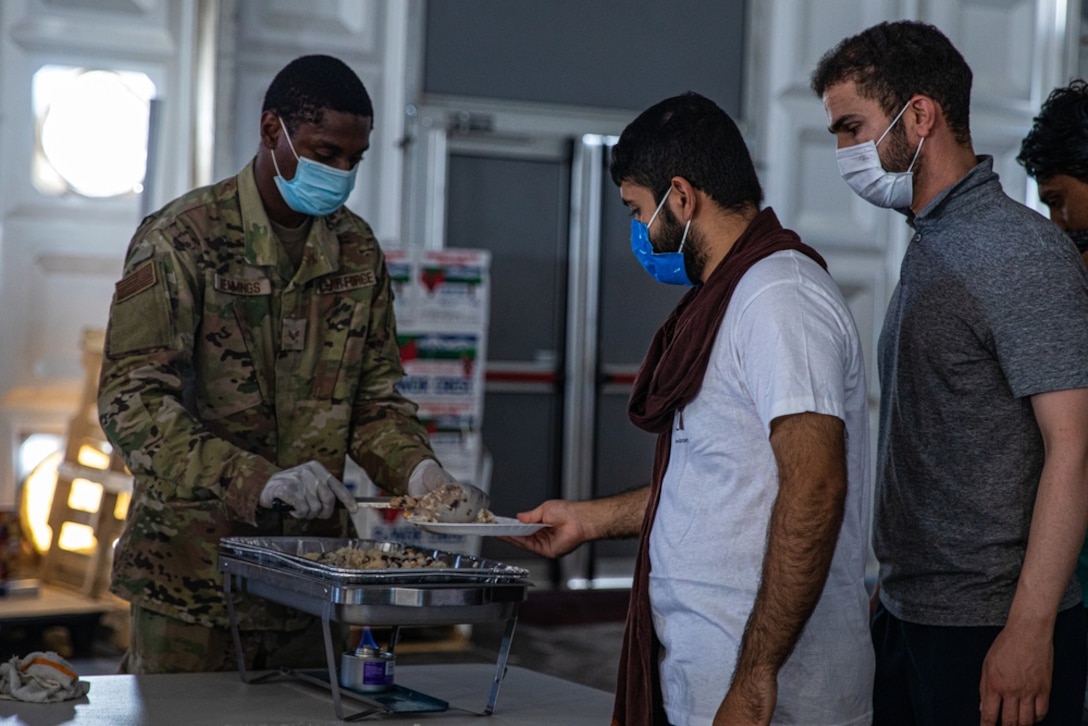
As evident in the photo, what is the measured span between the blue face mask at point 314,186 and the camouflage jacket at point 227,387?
0.06 metres

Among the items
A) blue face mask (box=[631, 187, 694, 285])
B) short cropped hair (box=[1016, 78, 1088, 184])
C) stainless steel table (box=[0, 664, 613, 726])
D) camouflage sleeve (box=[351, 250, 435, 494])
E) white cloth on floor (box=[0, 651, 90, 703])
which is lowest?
stainless steel table (box=[0, 664, 613, 726])

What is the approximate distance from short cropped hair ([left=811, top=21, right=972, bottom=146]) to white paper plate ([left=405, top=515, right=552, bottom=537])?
84 centimetres

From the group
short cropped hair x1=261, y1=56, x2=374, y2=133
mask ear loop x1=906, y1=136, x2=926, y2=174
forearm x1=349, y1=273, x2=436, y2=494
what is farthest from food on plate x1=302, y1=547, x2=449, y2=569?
mask ear loop x1=906, y1=136, x2=926, y2=174

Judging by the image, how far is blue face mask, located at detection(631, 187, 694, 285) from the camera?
1995mm

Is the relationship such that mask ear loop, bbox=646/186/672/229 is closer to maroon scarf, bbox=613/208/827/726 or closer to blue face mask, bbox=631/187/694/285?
blue face mask, bbox=631/187/694/285

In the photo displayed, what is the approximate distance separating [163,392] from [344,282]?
424mm

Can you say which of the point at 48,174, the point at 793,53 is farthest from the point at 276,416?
the point at 793,53

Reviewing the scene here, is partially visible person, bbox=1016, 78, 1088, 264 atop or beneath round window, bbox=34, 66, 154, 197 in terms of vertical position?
beneath

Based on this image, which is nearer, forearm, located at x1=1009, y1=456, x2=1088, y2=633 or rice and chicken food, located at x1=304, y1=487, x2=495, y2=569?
forearm, located at x1=1009, y1=456, x2=1088, y2=633

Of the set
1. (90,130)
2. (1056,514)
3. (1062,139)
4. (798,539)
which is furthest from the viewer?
(90,130)

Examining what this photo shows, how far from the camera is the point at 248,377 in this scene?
2.54 meters

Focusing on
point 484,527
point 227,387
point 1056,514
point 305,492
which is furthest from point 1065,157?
point 227,387

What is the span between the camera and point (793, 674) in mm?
1788

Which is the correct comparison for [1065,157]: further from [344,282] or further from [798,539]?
[344,282]
